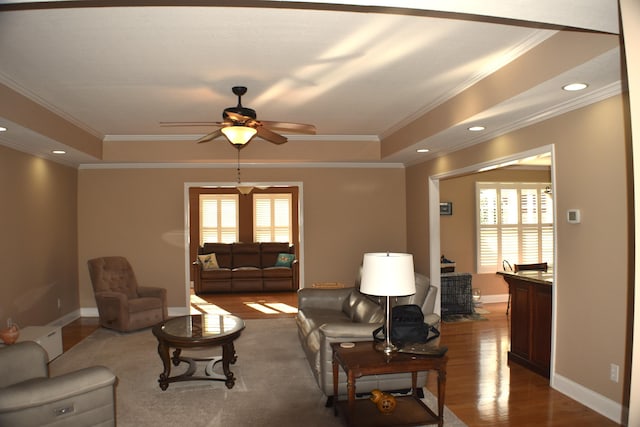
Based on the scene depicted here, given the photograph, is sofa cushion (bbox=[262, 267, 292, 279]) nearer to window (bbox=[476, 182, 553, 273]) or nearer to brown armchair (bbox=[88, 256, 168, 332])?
brown armchair (bbox=[88, 256, 168, 332])

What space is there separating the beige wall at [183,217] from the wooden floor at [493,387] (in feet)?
4.43

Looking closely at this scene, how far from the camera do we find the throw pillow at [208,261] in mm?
9289

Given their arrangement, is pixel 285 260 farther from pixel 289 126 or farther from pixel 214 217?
pixel 289 126

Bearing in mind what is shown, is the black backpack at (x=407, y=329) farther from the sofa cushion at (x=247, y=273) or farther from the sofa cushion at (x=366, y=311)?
the sofa cushion at (x=247, y=273)

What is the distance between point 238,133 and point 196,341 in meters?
1.81

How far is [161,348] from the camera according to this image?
13.4 feet

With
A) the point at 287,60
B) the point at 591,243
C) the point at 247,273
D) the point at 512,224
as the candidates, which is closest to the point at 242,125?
the point at 287,60

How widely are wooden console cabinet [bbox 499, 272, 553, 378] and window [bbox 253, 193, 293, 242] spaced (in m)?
6.94

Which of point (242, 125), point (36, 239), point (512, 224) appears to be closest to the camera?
point (242, 125)

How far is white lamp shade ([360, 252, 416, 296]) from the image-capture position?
115 inches

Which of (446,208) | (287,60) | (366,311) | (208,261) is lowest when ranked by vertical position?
(366,311)

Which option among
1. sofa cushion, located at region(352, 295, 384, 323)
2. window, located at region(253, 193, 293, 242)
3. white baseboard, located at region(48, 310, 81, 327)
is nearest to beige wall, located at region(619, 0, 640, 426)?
sofa cushion, located at region(352, 295, 384, 323)

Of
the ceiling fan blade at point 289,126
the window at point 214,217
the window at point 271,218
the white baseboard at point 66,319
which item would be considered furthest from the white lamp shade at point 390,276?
the window at point 214,217

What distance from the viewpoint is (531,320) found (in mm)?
4449
